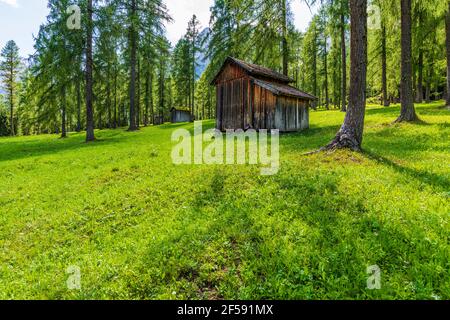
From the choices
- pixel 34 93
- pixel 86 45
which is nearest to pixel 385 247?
pixel 86 45

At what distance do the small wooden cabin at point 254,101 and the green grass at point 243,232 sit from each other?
10525 mm

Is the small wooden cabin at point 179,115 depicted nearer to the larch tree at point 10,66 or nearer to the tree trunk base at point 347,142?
Result: the larch tree at point 10,66

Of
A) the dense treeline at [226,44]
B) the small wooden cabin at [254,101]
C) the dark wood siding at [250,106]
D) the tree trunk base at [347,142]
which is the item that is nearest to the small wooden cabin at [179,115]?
the dense treeline at [226,44]

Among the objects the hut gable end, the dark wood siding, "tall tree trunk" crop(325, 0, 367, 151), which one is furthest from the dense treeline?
the dark wood siding

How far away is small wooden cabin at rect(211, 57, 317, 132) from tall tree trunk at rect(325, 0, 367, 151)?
9038 mm

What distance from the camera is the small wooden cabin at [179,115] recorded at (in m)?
49.1

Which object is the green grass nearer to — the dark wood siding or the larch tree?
the dark wood siding

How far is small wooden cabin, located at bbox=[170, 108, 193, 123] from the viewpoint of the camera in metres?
49.1

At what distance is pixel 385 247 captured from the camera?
4172 millimetres

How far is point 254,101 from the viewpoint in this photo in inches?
800

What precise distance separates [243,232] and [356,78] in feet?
25.5

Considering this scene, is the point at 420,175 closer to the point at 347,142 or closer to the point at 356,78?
the point at 347,142

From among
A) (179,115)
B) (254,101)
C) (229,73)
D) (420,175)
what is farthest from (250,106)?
(179,115)

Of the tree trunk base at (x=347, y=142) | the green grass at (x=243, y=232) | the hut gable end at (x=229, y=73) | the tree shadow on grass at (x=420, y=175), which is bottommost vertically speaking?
the green grass at (x=243, y=232)
